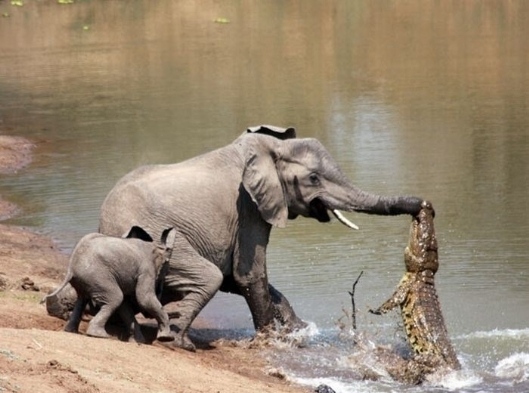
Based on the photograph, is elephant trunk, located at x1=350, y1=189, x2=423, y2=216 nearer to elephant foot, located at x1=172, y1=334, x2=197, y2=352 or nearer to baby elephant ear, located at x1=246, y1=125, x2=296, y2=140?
baby elephant ear, located at x1=246, y1=125, x2=296, y2=140

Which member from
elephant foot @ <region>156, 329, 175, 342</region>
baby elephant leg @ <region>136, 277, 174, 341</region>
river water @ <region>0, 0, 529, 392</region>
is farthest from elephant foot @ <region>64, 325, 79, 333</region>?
river water @ <region>0, 0, 529, 392</region>

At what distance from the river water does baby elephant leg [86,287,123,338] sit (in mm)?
1672

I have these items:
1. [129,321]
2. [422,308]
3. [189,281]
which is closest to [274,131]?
[189,281]

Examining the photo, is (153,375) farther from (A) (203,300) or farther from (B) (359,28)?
(B) (359,28)

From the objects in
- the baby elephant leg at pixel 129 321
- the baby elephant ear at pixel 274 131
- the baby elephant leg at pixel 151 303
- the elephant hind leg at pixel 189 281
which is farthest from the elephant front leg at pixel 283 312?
the baby elephant leg at pixel 129 321

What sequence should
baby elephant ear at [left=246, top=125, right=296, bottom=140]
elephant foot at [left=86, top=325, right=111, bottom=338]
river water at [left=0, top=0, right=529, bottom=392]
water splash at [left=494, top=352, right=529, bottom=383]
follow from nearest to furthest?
elephant foot at [left=86, top=325, right=111, bottom=338]
water splash at [left=494, top=352, right=529, bottom=383]
baby elephant ear at [left=246, top=125, right=296, bottom=140]
river water at [left=0, top=0, right=529, bottom=392]

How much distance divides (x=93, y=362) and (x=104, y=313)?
126 centimetres

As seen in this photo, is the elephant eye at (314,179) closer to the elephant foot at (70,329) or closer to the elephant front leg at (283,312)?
the elephant front leg at (283,312)

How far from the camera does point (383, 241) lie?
15625 millimetres

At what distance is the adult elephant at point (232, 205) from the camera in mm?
11156

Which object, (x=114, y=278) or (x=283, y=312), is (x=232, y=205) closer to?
(x=283, y=312)

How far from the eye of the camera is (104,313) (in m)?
10.3

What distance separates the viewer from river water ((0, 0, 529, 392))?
13133 millimetres

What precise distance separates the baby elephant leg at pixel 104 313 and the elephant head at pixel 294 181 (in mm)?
1748
